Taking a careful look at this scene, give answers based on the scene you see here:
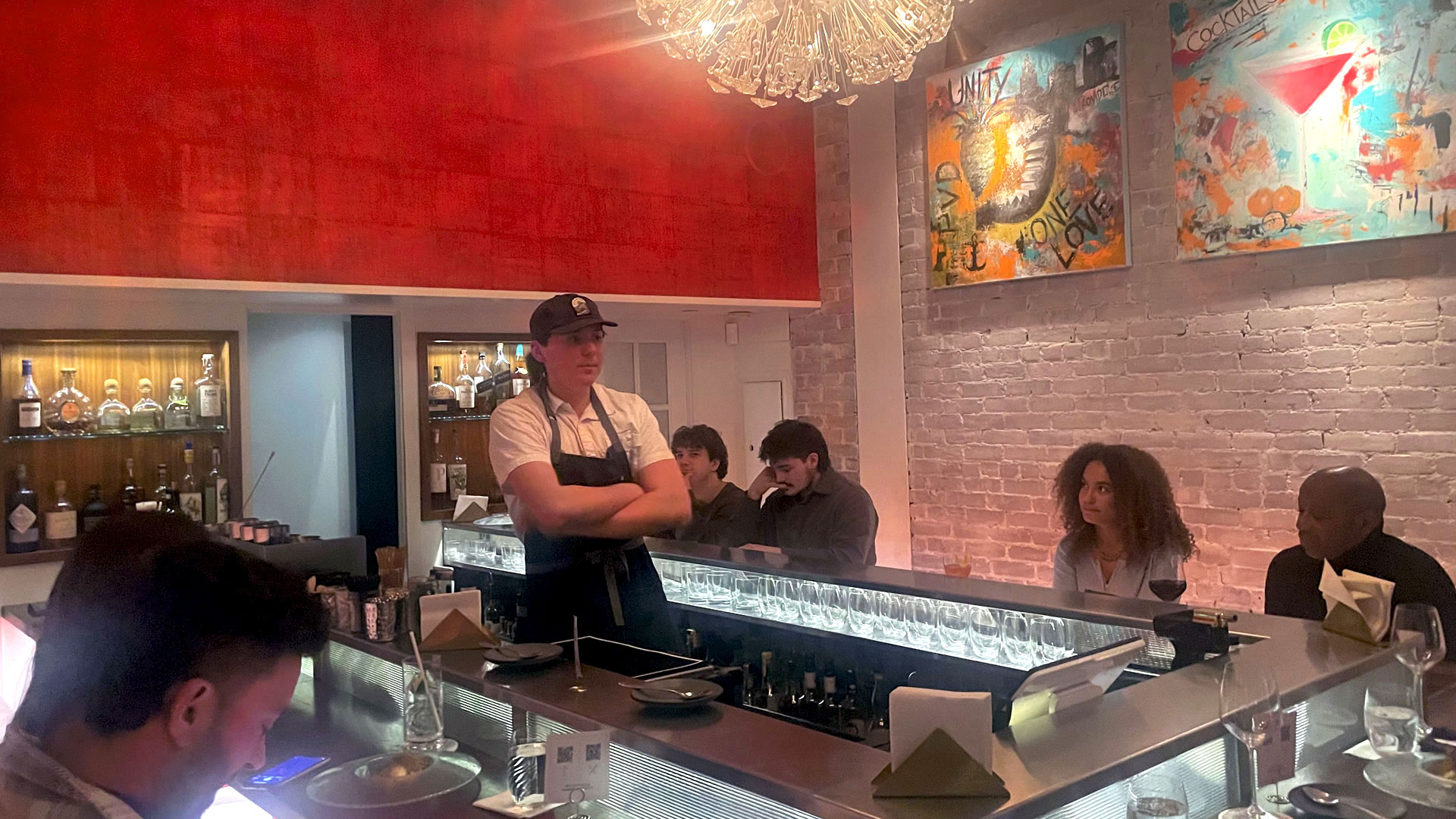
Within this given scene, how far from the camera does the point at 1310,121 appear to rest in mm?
4258

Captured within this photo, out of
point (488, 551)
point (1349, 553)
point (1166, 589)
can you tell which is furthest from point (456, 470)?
point (1349, 553)

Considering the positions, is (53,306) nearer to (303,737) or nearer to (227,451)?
(227,451)

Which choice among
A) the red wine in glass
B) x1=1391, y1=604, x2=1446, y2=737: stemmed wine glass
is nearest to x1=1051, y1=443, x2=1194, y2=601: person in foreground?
the red wine in glass

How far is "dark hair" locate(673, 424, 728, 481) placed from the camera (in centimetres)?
524

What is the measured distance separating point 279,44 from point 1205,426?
4.15 meters

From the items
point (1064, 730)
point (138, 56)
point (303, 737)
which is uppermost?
point (138, 56)

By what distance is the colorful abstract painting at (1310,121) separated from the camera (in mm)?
3961

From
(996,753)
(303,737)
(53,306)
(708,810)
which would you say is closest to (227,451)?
(53,306)

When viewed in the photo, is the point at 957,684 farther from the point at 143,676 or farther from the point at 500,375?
the point at 500,375

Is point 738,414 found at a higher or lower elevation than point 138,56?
lower

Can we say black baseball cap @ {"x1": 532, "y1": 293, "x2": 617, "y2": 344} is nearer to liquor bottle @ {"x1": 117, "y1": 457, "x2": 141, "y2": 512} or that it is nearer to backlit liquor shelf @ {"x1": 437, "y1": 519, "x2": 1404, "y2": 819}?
backlit liquor shelf @ {"x1": 437, "y1": 519, "x2": 1404, "y2": 819}

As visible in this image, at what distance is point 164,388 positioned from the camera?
4.64m

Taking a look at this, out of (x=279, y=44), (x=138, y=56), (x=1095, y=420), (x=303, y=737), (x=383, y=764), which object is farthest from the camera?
(x=1095, y=420)

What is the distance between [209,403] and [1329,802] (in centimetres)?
431
